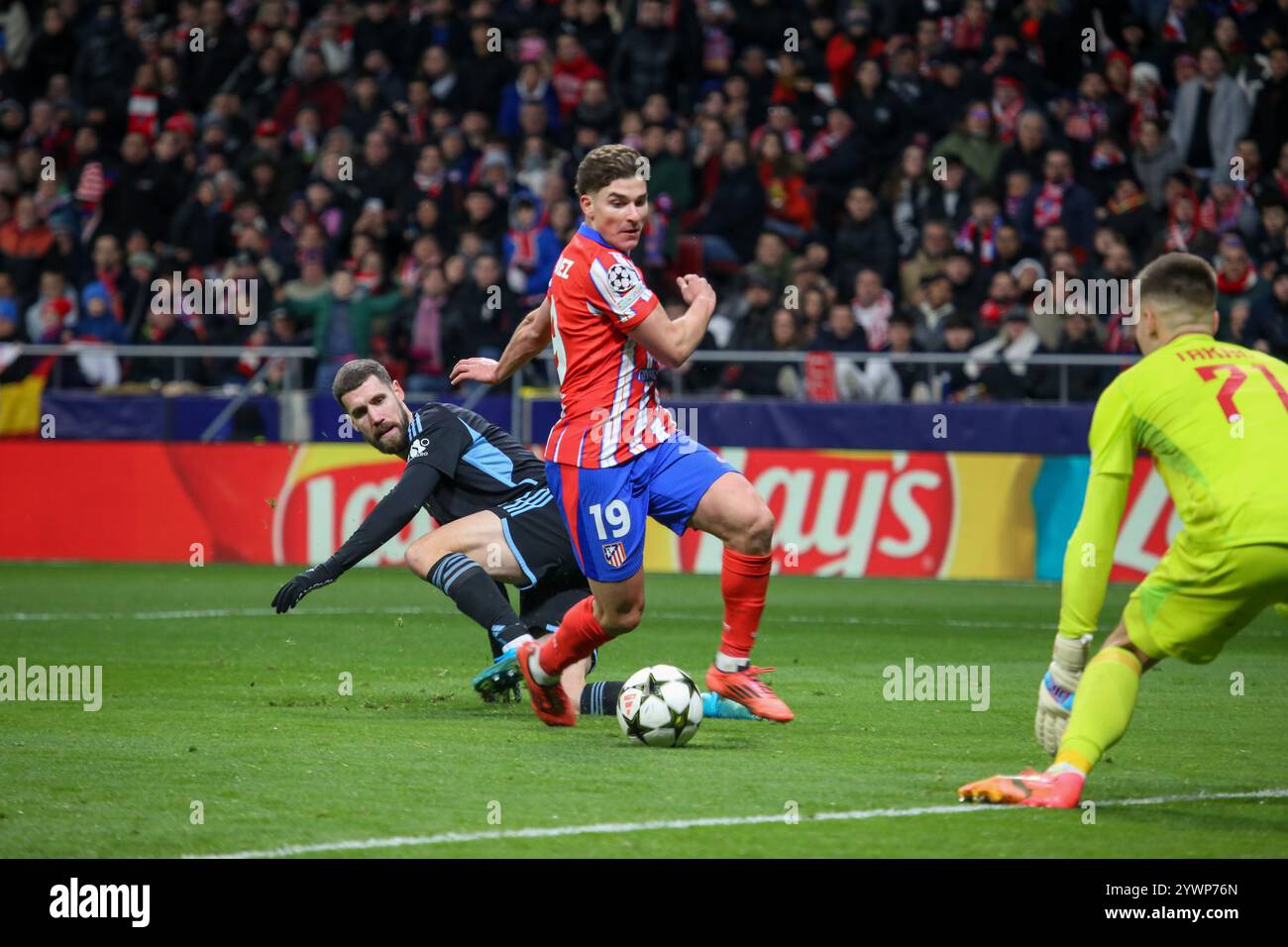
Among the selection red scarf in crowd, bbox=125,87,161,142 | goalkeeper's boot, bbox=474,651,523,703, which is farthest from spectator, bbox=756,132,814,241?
goalkeeper's boot, bbox=474,651,523,703

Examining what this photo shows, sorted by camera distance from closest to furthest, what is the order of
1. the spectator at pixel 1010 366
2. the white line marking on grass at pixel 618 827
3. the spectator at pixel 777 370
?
the white line marking on grass at pixel 618 827 → the spectator at pixel 1010 366 → the spectator at pixel 777 370

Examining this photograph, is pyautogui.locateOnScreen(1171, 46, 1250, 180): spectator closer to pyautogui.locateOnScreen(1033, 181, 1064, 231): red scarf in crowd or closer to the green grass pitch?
pyautogui.locateOnScreen(1033, 181, 1064, 231): red scarf in crowd

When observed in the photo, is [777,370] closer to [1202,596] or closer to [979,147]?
[979,147]

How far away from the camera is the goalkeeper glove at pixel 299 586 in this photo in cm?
739

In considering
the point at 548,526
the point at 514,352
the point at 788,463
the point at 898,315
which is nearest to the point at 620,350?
→ the point at 514,352

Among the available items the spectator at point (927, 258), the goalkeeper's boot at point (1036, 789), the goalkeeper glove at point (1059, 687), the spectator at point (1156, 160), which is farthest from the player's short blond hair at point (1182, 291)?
the spectator at point (1156, 160)

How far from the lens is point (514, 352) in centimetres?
805

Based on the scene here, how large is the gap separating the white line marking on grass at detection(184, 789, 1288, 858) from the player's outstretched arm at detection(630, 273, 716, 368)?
197 cm

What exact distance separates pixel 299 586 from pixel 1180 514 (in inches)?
135

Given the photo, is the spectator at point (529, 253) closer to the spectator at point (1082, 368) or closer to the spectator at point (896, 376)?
the spectator at point (896, 376)

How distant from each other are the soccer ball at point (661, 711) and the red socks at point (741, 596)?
0.48m

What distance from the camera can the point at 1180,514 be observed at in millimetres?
5691

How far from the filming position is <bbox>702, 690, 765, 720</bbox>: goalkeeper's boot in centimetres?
817

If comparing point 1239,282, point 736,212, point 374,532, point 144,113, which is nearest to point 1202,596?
point 374,532
